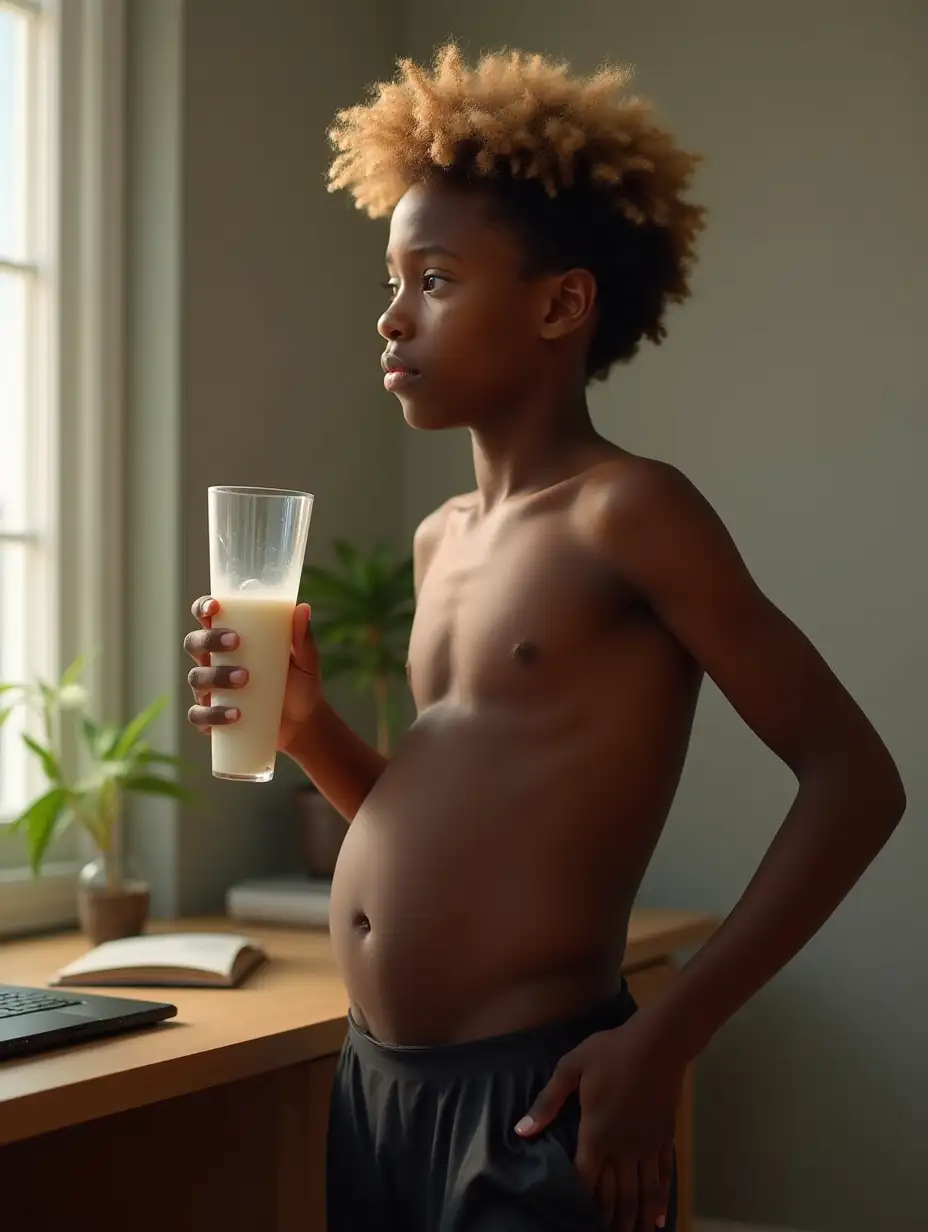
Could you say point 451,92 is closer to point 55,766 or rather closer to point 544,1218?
point 544,1218

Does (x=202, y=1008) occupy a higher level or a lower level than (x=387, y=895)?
lower

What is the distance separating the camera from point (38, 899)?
210cm

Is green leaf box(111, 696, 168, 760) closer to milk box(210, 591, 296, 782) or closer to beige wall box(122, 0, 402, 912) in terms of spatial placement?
beige wall box(122, 0, 402, 912)

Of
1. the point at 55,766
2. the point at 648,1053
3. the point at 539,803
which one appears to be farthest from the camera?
the point at 55,766

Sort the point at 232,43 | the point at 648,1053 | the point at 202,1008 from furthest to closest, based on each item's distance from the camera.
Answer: the point at 232,43 < the point at 202,1008 < the point at 648,1053

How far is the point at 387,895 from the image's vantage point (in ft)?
4.08

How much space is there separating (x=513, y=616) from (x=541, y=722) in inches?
3.4

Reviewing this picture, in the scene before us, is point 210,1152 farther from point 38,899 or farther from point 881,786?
point 881,786

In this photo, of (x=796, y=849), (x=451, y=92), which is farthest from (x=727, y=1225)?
(x=451, y=92)

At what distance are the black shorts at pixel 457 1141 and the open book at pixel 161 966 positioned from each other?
0.40 m

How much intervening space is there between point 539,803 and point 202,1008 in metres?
0.53

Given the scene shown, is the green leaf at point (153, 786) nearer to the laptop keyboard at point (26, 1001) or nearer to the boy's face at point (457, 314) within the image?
the laptop keyboard at point (26, 1001)

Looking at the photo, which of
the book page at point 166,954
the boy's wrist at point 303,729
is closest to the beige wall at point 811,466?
the book page at point 166,954

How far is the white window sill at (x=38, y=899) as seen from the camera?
2.06 meters
